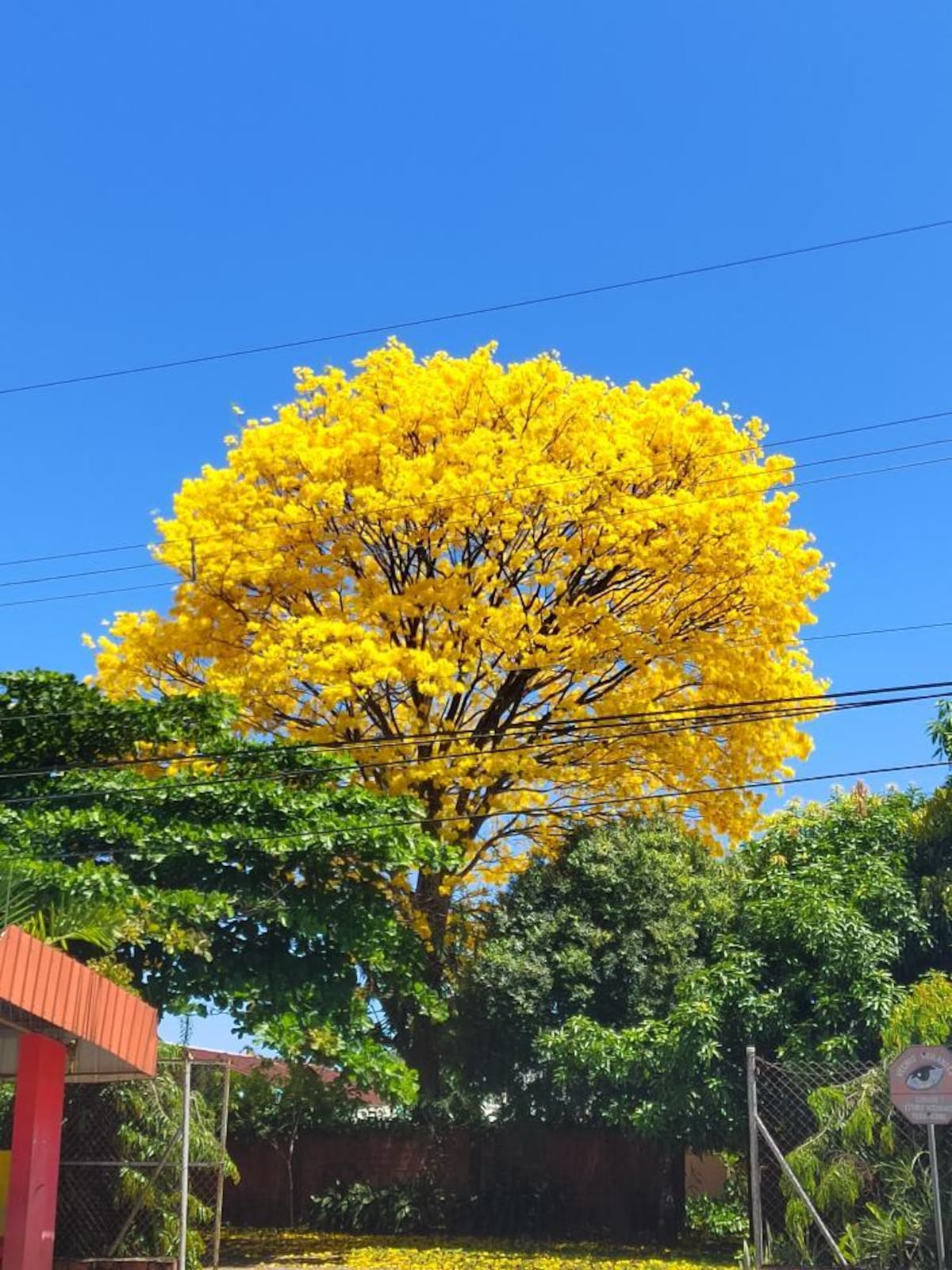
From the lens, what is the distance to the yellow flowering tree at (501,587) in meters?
23.7

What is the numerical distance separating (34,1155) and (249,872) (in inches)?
322

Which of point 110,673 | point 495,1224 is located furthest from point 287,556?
point 495,1224

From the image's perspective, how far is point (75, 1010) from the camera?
1192 centimetres

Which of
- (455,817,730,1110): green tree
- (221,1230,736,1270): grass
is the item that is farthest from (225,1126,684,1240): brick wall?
(221,1230,736,1270): grass

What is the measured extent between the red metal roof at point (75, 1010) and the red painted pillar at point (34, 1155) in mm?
295

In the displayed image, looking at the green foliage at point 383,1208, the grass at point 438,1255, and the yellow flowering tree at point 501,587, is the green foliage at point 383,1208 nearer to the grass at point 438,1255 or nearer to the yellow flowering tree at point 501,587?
the grass at point 438,1255

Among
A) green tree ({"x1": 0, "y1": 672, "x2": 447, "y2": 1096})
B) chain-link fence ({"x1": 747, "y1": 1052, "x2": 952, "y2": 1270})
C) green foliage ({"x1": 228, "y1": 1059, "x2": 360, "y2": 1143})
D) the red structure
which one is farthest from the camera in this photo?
green foliage ({"x1": 228, "y1": 1059, "x2": 360, "y2": 1143})

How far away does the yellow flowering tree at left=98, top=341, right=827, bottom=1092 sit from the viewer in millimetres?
23672

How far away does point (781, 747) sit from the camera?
83.5 feet

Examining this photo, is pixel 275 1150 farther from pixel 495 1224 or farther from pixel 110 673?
pixel 110 673

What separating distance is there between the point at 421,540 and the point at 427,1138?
399 inches

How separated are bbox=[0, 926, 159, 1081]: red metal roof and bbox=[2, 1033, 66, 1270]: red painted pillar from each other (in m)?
0.29

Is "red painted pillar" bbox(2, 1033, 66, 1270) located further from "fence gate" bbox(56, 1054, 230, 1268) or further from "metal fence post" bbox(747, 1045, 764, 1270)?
"metal fence post" bbox(747, 1045, 764, 1270)

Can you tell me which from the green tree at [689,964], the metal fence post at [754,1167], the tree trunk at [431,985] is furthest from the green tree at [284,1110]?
the metal fence post at [754,1167]
